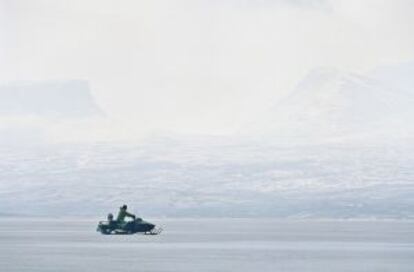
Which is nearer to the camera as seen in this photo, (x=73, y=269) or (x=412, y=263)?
(x=73, y=269)

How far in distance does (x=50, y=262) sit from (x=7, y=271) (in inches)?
689

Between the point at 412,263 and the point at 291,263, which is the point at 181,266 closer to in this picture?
the point at 291,263

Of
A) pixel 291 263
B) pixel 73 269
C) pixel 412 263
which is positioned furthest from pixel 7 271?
pixel 412 263

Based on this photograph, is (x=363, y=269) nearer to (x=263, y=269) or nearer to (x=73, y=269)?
(x=263, y=269)

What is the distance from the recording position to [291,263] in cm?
19762

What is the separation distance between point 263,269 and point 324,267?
8.07 m

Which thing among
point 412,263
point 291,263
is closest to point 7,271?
point 291,263

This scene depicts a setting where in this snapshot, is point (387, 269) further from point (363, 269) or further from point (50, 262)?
point (50, 262)

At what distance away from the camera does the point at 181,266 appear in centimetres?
19212

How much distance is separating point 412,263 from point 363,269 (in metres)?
13.0

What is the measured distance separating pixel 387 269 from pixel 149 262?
28645mm

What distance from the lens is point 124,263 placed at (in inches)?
7692

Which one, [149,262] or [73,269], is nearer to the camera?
[73,269]

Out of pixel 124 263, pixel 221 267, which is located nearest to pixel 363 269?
pixel 221 267
